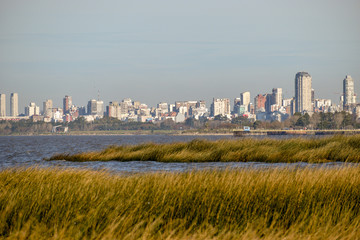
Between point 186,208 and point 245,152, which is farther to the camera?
point 245,152

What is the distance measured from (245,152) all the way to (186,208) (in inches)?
904

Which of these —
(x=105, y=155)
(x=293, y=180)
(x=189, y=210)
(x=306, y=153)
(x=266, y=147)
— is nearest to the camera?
(x=189, y=210)

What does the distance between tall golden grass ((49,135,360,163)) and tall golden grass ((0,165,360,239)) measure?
18945 millimetres

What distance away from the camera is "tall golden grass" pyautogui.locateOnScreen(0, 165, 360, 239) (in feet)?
30.9

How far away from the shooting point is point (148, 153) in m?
36.7

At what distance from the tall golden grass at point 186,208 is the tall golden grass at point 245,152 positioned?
1894 centimetres

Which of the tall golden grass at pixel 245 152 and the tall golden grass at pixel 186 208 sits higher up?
the tall golden grass at pixel 186 208

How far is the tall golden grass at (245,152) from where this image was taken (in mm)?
32875

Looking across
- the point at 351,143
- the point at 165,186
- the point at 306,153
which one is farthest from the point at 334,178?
the point at 351,143

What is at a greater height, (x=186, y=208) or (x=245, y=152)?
(x=186, y=208)

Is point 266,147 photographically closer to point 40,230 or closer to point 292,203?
point 292,203

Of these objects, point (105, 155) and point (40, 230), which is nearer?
point (40, 230)

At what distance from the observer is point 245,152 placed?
3425 centimetres

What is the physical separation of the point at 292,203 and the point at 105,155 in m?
27.3
